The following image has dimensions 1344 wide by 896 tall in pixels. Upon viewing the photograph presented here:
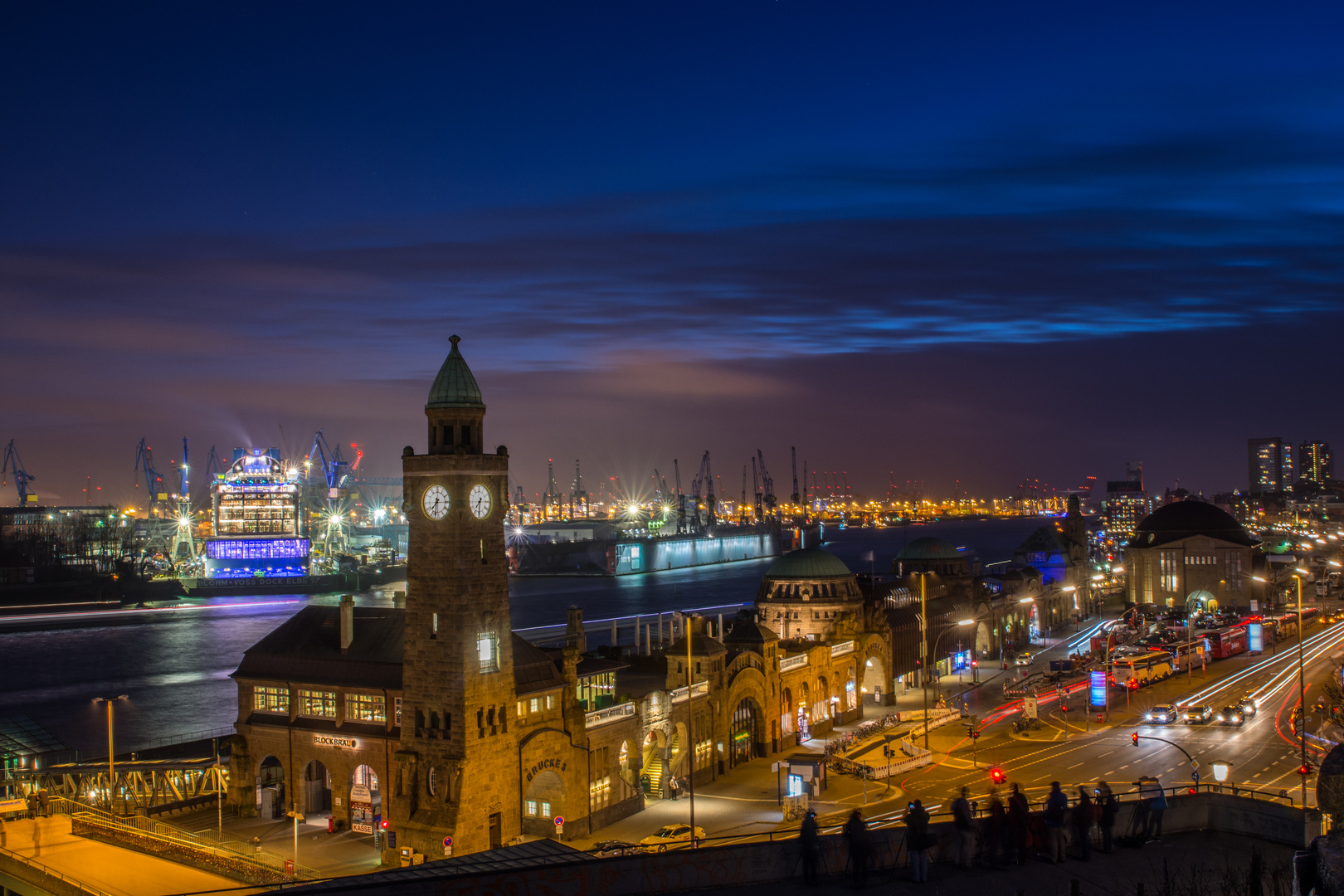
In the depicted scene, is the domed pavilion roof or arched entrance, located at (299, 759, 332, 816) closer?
arched entrance, located at (299, 759, 332, 816)

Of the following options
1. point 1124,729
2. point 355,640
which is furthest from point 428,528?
point 1124,729

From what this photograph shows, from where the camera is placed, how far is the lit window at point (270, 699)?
53.3 metres

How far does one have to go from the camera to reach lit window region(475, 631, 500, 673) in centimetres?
4512

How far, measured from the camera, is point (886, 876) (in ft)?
76.7

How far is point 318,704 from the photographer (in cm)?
5231

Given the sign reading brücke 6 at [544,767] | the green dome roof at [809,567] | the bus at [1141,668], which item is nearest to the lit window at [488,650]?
the sign reading brücke 6 at [544,767]

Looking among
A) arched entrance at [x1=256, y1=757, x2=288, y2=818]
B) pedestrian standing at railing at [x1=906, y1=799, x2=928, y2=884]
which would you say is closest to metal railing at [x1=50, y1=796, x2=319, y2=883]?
arched entrance at [x1=256, y1=757, x2=288, y2=818]

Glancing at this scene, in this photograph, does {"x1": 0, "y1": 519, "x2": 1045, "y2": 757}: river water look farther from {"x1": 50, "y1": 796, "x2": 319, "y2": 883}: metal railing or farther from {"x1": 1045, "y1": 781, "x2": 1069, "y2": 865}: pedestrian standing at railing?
{"x1": 1045, "y1": 781, "x2": 1069, "y2": 865}: pedestrian standing at railing

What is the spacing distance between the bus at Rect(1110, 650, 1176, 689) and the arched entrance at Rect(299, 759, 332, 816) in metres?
57.5

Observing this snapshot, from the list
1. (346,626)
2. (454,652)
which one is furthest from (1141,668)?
(454,652)

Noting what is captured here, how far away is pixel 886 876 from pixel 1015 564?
145 m

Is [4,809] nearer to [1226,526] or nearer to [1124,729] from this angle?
[1124,729]

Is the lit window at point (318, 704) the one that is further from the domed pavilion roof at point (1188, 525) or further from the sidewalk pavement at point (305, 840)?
the domed pavilion roof at point (1188, 525)

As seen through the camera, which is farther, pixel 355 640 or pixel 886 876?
pixel 355 640
